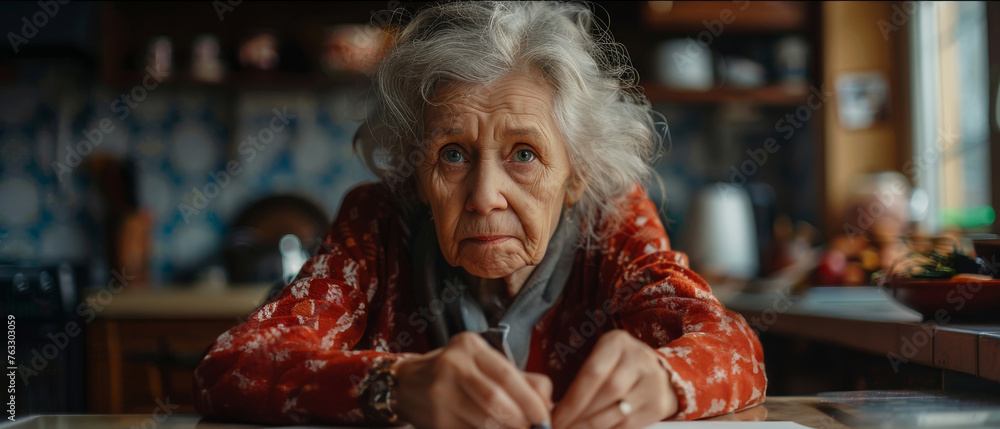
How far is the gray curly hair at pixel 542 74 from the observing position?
1.06 meters

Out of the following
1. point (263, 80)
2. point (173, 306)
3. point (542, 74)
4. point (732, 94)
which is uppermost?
point (263, 80)

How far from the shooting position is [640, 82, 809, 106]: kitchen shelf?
3.05 m

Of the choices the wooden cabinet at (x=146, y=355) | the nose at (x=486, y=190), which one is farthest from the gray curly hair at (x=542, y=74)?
the wooden cabinet at (x=146, y=355)

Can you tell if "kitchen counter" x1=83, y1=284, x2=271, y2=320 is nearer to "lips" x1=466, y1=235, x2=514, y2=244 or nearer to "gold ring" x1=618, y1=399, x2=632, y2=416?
"lips" x1=466, y1=235, x2=514, y2=244

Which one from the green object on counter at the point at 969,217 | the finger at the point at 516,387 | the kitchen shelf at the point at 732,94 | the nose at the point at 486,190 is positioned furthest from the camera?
the kitchen shelf at the point at 732,94

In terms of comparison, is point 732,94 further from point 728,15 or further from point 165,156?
point 165,156

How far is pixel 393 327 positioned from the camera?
1.14m

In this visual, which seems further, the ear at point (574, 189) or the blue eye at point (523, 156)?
the ear at point (574, 189)

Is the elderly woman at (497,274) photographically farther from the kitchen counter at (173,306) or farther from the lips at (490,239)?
the kitchen counter at (173,306)

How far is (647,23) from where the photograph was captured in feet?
10.3

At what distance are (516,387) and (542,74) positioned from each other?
56cm

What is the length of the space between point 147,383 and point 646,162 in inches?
80.1

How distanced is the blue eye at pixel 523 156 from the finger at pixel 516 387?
417 millimetres

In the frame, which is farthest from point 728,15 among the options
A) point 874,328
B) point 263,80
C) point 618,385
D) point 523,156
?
point 618,385
